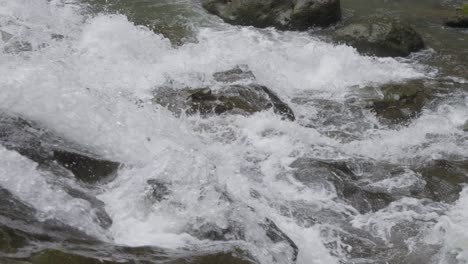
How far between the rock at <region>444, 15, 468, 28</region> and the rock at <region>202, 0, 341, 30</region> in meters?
2.39

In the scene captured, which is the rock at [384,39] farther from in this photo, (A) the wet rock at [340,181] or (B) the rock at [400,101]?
(A) the wet rock at [340,181]

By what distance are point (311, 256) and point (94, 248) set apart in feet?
6.43

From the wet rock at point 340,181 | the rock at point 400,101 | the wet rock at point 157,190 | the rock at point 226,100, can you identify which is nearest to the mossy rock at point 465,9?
the rock at point 400,101

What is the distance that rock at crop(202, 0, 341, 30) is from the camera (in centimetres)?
1116

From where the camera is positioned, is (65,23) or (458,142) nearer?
(458,142)

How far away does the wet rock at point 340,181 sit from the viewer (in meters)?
5.75

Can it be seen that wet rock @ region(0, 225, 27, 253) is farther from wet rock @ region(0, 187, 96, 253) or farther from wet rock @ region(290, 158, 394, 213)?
wet rock @ region(290, 158, 394, 213)

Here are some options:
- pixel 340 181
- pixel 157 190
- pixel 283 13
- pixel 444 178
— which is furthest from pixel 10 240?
pixel 283 13

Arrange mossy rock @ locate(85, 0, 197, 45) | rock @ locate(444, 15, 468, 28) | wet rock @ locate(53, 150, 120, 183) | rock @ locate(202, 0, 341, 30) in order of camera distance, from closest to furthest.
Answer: wet rock @ locate(53, 150, 120, 183), mossy rock @ locate(85, 0, 197, 45), rock @ locate(202, 0, 341, 30), rock @ locate(444, 15, 468, 28)

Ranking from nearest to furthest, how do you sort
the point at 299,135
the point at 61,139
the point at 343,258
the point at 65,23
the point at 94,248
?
the point at 94,248, the point at 343,258, the point at 61,139, the point at 299,135, the point at 65,23

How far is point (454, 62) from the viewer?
9852mm

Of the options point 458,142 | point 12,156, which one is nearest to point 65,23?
point 12,156

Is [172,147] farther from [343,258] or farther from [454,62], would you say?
[454,62]

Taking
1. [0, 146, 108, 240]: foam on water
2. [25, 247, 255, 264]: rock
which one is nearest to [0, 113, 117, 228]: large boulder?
[0, 146, 108, 240]: foam on water
